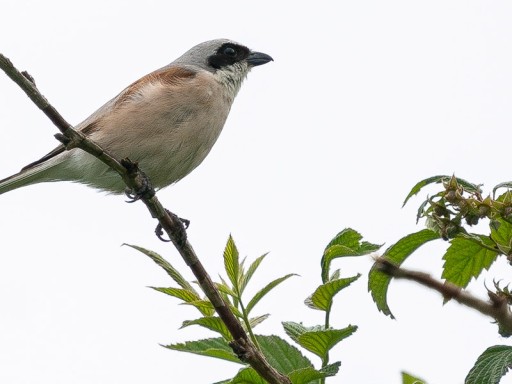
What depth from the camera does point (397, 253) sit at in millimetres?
1818

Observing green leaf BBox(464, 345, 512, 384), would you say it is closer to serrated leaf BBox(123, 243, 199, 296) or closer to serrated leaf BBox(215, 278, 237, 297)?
serrated leaf BBox(215, 278, 237, 297)

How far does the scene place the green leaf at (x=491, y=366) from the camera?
4.91ft

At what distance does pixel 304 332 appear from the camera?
1.85 meters

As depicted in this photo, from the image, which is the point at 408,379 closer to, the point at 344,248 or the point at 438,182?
the point at 344,248

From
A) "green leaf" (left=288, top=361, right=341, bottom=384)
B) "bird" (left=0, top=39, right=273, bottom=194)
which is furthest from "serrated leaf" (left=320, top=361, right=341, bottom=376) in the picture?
"bird" (left=0, top=39, right=273, bottom=194)

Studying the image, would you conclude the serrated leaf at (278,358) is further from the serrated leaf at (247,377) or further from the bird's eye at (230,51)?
the bird's eye at (230,51)

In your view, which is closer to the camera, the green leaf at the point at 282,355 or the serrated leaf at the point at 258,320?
the green leaf at the point at 282,355

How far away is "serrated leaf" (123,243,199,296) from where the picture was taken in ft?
6.50

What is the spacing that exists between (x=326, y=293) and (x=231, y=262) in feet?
1.35

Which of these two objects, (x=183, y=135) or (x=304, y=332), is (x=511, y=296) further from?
(x=183, y=135)

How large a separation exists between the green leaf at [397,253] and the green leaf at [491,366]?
0.28 m

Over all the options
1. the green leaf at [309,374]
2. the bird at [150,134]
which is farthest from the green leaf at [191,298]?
the bird at [150,134]

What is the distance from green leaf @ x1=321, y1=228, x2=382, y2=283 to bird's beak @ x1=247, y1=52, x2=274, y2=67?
13.9 ft

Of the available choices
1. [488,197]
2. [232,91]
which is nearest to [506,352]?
[488,197]
